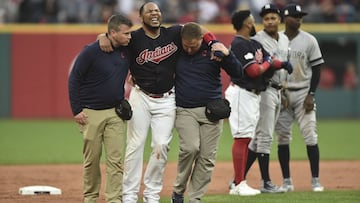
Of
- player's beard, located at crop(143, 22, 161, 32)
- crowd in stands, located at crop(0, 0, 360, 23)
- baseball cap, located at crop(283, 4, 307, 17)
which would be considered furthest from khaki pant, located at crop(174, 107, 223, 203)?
crowd in stands, located at crop(0, 0, 360, 23)

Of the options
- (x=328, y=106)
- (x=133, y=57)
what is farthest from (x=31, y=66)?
(x=133, y=57)

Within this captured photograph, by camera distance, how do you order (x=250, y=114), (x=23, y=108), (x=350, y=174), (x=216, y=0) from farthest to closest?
(x=216, y=0) → (x=23, y=108) → (x=350, y=174) → (x=250, y=114)

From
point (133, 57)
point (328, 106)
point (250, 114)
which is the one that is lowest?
point (328, 106)

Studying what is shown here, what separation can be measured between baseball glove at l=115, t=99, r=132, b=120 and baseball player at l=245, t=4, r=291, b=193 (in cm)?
241

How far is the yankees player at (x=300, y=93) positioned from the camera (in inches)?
420

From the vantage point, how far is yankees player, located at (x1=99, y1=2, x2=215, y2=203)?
8609 millimetres

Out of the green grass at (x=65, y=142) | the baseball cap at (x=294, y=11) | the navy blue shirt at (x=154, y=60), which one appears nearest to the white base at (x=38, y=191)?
the navy blue shirt at (x=154, y=60)

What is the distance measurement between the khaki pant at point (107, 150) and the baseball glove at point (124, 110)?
60 millimetres

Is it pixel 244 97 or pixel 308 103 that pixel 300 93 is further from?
pixel 244 97

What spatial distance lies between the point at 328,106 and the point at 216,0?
4.36m

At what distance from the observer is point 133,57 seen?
8.69 m

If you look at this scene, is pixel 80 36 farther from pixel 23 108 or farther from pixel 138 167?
pixel 138 167

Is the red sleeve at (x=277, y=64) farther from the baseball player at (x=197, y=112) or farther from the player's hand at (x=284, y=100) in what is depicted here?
the baseball player at (x=197, y=112)

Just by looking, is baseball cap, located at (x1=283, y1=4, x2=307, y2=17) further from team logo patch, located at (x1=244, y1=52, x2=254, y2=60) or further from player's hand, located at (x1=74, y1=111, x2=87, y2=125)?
player's hand, located at (x1=74, y1=111, x2=87, y2=125)
